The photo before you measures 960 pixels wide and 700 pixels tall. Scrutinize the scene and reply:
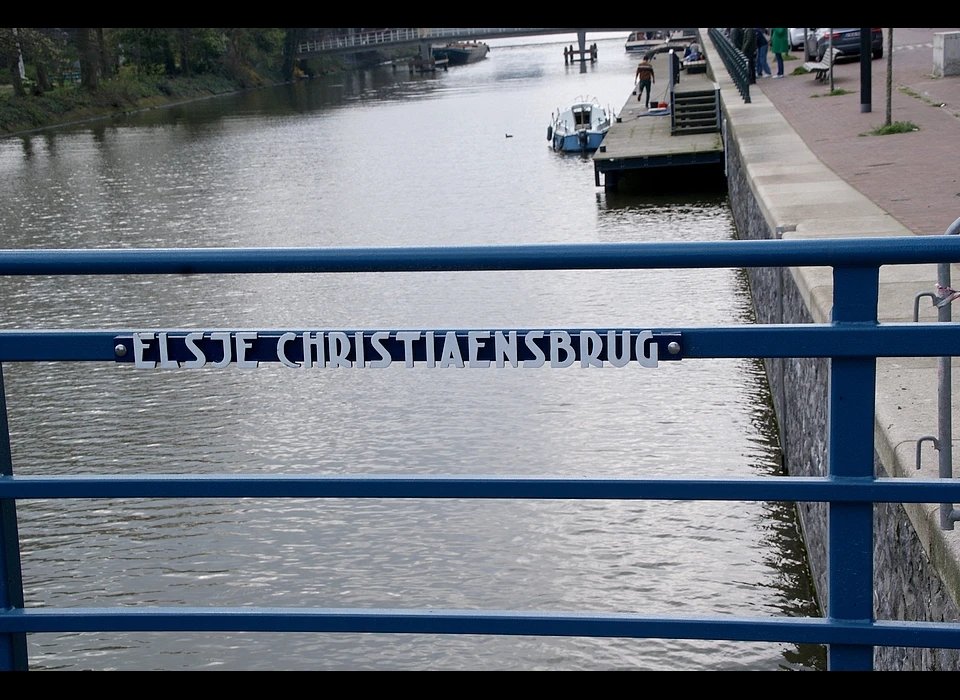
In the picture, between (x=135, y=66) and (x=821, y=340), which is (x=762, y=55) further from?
(x=135, y=66)

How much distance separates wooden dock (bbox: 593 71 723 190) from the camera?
937 inches

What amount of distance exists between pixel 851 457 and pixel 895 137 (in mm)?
16804

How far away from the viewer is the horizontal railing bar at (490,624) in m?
2.65

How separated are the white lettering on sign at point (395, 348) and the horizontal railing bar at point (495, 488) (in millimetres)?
277

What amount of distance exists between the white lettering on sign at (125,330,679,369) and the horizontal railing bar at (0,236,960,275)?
5.6 inches

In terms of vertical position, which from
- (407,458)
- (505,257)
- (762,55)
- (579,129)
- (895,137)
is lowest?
(407,458)

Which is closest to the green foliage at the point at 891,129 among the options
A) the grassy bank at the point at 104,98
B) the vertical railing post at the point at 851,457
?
the vertical railing post at the point at 851,457

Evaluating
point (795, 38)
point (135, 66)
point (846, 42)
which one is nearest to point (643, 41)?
point (135, 66)

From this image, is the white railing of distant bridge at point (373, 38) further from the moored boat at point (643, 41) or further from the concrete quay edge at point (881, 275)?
the concrete quay edge at point (881, 275)

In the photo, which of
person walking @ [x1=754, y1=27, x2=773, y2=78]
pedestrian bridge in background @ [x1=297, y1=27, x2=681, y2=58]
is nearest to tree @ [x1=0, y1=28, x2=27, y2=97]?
person walking @ [x1=754, y1=27, x2=773, y2=78]

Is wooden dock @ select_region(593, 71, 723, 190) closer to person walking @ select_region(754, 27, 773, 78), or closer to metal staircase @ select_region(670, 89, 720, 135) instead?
metal staircase @ select_region(670, 89, 720, 135)

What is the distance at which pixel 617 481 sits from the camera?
2664mm

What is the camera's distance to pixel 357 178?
95.9ft

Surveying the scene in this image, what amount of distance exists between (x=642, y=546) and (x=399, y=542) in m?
1.70
